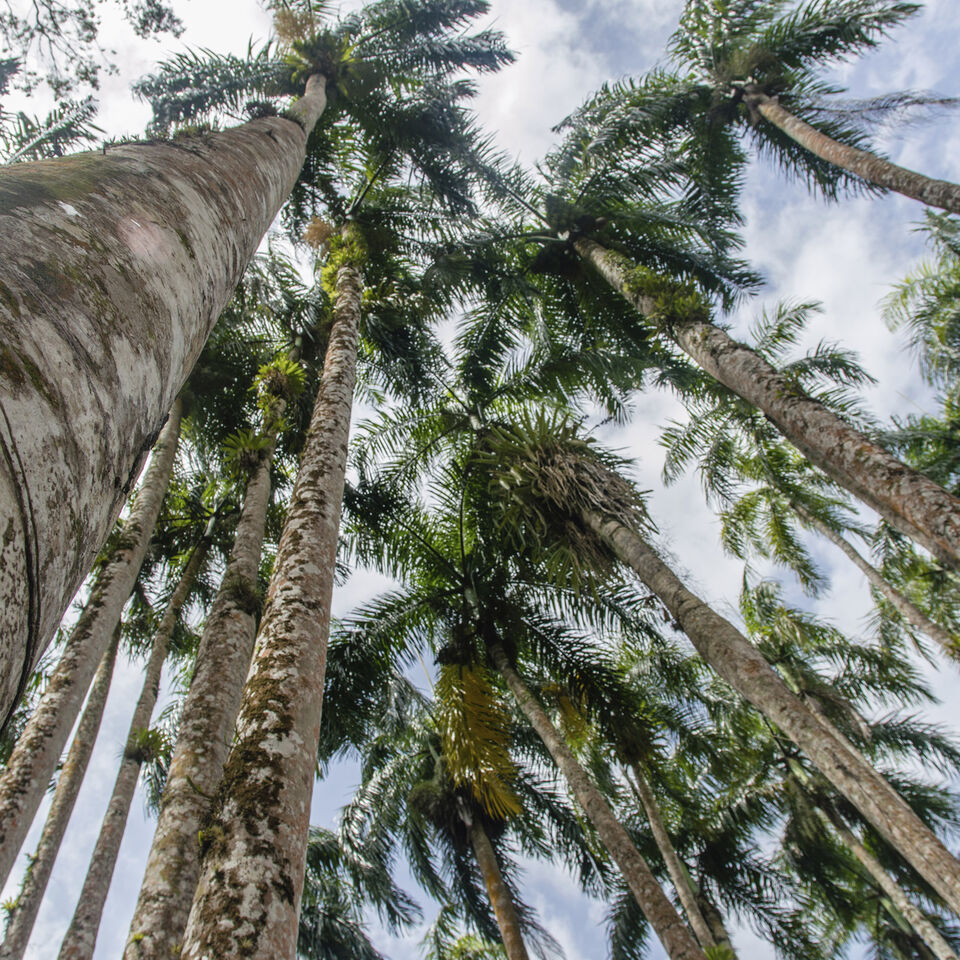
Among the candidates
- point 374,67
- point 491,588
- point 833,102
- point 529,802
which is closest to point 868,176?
point 833,102

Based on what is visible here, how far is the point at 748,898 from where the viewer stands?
1005 cm

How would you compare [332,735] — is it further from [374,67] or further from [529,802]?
[374,67]

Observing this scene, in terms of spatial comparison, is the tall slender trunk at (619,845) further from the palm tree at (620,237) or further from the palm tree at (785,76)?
the palm tree at (785,76)

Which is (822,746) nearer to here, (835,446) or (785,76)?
(835,446)

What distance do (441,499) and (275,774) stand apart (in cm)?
665

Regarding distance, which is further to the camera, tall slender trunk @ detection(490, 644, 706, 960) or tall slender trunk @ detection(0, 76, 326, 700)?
tall slender trunk @ detection(490, 644, 706, 960)

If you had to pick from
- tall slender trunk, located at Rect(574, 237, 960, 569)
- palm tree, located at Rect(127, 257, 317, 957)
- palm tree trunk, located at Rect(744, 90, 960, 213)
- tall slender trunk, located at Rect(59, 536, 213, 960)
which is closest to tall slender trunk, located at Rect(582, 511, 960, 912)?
tall slender trunk, located at Rect(574, 237, 960, 569)

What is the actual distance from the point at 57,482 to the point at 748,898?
12.8 meters

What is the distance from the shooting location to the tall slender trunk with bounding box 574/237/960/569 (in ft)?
11.5

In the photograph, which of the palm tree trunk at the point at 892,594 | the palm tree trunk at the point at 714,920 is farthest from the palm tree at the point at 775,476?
the palm tree trunk at the point at 714,920

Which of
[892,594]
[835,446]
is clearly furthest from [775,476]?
[835,446]

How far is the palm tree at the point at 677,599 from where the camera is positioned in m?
3.28

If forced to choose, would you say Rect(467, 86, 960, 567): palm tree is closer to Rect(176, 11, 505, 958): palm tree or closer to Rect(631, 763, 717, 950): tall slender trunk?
Rect(176, 11, 505, 958): palm tree

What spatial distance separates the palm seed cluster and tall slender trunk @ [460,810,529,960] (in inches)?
2.5
